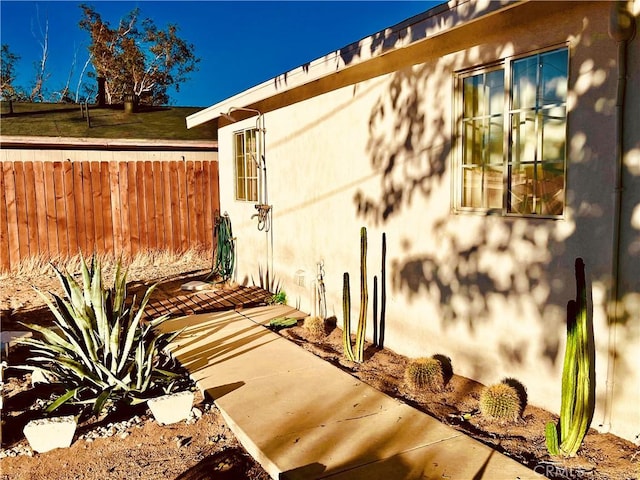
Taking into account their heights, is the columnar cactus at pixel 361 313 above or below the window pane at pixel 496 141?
below

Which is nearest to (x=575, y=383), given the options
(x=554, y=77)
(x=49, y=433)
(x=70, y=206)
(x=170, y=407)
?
(x=554, y=77)

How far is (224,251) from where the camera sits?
1038 centimetres

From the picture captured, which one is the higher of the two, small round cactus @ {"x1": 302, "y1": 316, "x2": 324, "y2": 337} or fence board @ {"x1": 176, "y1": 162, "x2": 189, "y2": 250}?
fence board @ {"x1": 176, "y1": 162, "x2": 189, "y2": 250}

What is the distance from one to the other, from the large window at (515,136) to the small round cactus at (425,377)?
143 cm

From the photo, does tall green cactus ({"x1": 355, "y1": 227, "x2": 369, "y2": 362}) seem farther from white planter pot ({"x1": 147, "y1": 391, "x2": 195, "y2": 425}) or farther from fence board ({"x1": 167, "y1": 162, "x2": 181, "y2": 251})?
fence board ({"x1": 167, "y1": 162, "x2": 181, "y2": 251})

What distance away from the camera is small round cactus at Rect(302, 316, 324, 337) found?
6500mm

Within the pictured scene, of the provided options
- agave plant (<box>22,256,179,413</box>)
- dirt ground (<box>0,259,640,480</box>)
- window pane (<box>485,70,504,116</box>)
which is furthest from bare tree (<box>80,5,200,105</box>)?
dirt ground (<box>0,259,640,480</box>)

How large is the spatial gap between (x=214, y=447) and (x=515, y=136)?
130 inches

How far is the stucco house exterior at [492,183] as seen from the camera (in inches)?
140

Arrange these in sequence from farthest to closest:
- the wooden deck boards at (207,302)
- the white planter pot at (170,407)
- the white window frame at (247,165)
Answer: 1. the white window frame at (247,165)
2. the wooden deck boards at (207,302)
3. the white planter pot at (170,407)

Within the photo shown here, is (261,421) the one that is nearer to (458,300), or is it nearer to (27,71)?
(458,300)

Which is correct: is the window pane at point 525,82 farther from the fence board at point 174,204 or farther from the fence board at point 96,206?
the fence board at point 96,206

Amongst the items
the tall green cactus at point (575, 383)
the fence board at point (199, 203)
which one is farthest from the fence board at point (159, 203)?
the tall green cactus at point (575, 383)

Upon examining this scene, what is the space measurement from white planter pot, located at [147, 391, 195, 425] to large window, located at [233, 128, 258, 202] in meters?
5.27
